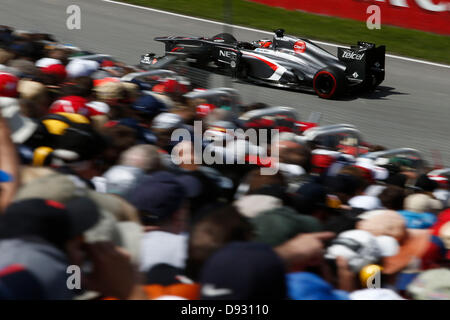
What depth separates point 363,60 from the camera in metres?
10.8

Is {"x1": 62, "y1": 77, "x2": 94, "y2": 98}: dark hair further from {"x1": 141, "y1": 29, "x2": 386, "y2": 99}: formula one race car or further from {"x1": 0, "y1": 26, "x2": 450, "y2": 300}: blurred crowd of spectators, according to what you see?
{"x1": 141, "y1": 29, "x2": 386, "y2": 99}: formula one race car

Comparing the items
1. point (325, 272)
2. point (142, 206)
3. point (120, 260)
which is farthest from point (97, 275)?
point (325, 272)

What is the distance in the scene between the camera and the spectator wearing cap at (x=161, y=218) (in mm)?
2768

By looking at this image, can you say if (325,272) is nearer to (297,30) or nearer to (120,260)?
(120,260)

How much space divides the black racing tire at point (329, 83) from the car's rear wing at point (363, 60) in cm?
25

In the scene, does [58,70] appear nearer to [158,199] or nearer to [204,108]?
[204,108]

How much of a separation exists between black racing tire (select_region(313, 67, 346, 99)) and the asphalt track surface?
139mm

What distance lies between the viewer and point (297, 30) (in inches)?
622

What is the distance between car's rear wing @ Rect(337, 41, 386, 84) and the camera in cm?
1077

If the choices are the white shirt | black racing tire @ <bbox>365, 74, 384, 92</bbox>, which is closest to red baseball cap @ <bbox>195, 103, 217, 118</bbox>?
the white shirt

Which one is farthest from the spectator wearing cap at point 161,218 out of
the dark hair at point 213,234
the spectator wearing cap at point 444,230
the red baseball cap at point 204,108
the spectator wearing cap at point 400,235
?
the red baseball cap at point 204,108

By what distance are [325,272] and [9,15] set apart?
1437 cm

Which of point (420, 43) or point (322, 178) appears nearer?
point (322, 178)

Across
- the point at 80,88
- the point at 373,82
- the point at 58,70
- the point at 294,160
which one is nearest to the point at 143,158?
the point at 294,160
